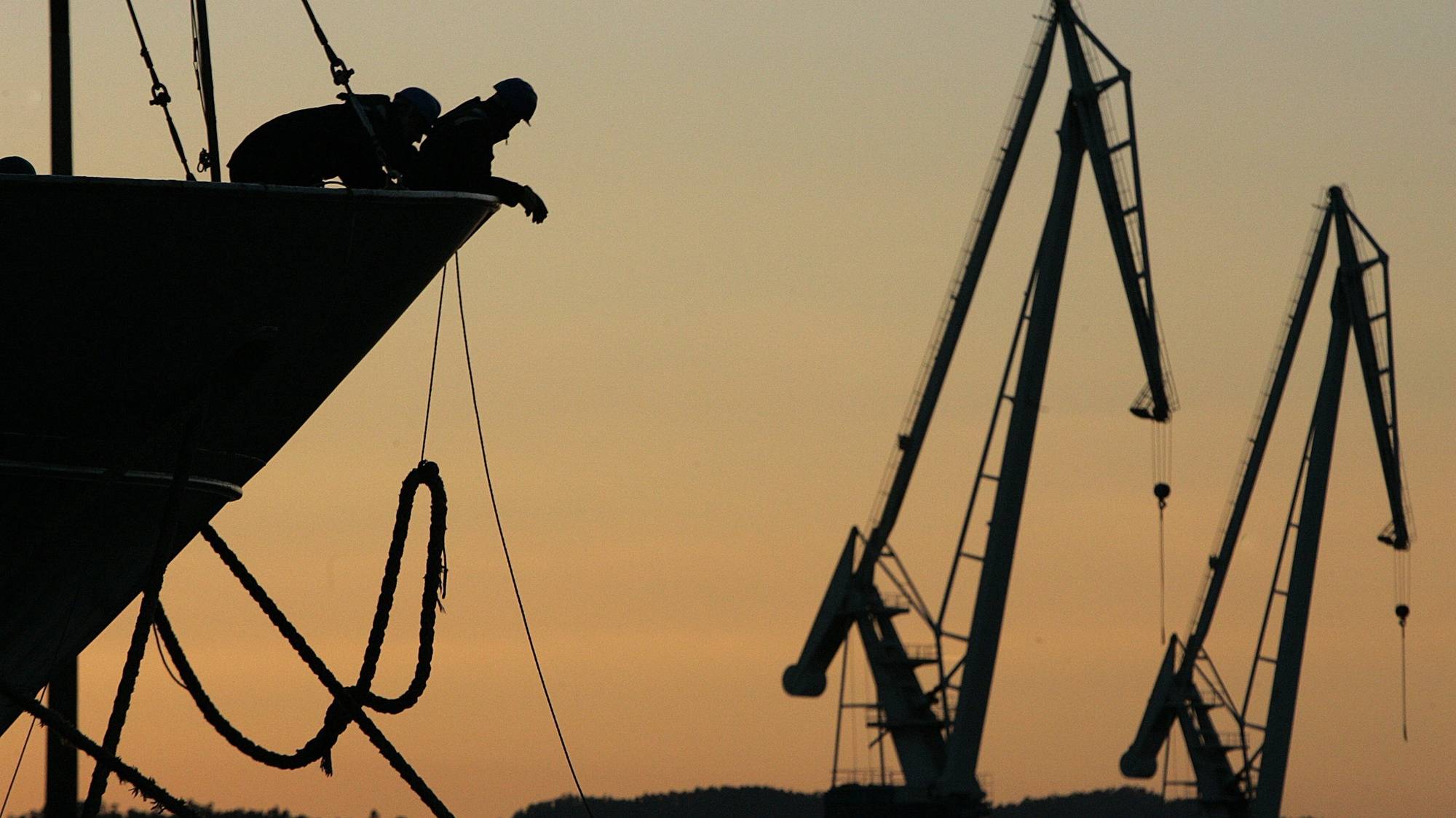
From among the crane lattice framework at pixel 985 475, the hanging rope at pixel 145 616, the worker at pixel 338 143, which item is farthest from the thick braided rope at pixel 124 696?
the crane lattice framework at pixel 985 475

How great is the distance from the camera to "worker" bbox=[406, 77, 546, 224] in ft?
59.7

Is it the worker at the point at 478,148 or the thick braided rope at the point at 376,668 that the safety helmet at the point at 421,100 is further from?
the thick braided rope at the point at 376,668

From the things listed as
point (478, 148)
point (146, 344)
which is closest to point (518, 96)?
point (478, 148)

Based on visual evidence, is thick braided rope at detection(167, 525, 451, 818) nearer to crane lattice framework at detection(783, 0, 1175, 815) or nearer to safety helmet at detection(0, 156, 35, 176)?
safety helmet at detection(0, 156, 35, 176)

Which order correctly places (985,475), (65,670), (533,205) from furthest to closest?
(985,475) < (65,670) < (533,205)

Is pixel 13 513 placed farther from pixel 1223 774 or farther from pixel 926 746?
pixel 1223 774

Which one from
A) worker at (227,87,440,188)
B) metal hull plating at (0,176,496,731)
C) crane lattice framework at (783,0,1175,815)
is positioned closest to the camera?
metal hull plating at (0,176,496,731)

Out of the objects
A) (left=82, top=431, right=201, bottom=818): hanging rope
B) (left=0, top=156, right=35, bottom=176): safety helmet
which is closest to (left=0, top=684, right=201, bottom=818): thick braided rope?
(left=82, top=431, right=201, bottom=818): hanging rope

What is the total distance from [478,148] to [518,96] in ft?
2.92

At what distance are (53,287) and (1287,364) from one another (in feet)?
→ 185

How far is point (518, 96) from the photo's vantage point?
18.1 m

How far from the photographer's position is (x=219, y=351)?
17969 millimetres

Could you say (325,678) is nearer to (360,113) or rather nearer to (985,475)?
(360,113)

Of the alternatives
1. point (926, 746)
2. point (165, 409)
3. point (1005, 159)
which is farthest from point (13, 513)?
point (926, 746)
